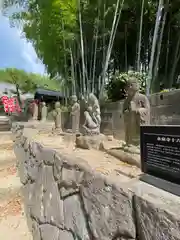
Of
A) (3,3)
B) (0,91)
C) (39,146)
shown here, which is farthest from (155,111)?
(0,91)

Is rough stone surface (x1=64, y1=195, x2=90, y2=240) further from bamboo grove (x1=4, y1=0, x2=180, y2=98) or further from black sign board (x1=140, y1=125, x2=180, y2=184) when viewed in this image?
bamboo grove (x1=4, y1=0, x2=180, y2=98)

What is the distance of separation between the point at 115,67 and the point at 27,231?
29.4 feet

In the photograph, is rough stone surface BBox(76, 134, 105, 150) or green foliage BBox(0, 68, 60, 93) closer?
rough stone surface BBox(76, 134, 105, 150)

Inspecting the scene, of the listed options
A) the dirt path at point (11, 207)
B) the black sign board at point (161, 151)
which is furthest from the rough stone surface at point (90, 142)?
the black sign board at point (161, 151)

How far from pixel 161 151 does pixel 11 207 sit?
8.22 feet

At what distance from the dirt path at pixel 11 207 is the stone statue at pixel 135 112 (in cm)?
159

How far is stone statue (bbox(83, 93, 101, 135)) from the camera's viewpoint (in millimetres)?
4031

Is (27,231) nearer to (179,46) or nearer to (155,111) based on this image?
(155,111)

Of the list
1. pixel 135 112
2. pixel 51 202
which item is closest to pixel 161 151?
pixel 135 112

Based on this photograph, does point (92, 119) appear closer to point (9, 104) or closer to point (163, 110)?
point (163, 110)

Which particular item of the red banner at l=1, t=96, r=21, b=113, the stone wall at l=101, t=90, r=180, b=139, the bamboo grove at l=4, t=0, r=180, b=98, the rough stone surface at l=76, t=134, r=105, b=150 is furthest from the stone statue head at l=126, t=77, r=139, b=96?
the red banner at l=1, t=96, r=21, b=113

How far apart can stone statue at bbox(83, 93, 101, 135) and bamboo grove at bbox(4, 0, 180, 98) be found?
3.27 meters

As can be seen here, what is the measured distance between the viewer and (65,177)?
6.75ft

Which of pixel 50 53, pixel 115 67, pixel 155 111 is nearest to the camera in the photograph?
pixel 155 111
